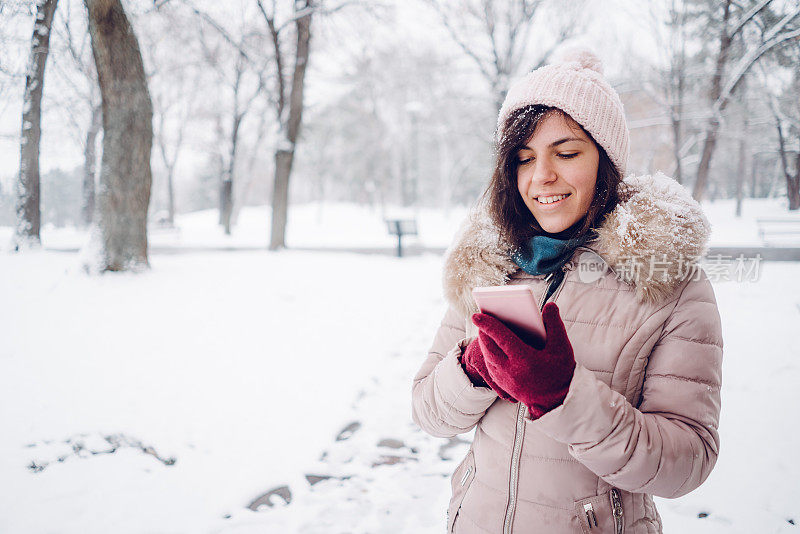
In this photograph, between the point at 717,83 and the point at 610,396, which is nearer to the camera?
the point at 610,396

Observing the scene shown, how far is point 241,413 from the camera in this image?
3.53 metres

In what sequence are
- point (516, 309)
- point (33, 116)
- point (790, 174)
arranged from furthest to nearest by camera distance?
point (790, 174), point (33, 116), point (516, 309)

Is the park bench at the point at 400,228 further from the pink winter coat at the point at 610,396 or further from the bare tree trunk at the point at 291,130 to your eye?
the pink winter coat at the point at 610,396

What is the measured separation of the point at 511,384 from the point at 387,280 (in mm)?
7185

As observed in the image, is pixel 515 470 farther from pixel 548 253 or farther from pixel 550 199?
pixel 550 199

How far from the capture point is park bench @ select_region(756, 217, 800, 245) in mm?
7727

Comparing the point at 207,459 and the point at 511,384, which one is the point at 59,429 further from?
the point at 511,384

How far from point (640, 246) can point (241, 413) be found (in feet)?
11.1

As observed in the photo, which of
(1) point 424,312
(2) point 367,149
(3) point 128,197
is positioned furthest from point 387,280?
(2) point 367,149

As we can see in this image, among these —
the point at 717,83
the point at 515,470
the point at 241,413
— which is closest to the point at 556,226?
the point at 515,470

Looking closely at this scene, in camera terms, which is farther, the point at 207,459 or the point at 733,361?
the point at 733,361

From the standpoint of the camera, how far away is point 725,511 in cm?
248

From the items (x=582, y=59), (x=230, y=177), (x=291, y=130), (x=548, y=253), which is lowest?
(x=548, y=253)

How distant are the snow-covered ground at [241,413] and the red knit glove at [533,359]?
1.96 meters
